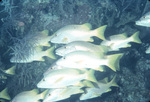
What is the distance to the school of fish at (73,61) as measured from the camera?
2893 mm

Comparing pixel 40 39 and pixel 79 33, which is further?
pixel 40 39

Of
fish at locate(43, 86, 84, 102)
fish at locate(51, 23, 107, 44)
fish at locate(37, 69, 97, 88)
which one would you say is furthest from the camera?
fish at locate(51, 23, 107, 44)

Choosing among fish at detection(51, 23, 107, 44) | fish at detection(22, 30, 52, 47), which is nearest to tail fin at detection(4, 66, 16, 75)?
fish at detection(22, 30, 52, 47)

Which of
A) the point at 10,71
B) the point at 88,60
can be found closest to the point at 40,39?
the point at 10,71

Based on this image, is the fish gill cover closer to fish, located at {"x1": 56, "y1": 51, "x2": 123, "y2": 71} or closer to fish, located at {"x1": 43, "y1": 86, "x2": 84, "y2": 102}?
fish, located at {"x1": 43, "y1": 86, "x2": 84, "y2": 102}

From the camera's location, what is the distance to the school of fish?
289 centimetres

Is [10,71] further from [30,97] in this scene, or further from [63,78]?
[63,78]

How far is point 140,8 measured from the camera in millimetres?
5980

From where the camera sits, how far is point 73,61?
2863 millimetres

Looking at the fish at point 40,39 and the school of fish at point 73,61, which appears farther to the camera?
the fish at point 40,39

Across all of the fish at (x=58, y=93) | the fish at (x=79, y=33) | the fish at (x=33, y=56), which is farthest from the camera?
the fish at (x=33, y=56)

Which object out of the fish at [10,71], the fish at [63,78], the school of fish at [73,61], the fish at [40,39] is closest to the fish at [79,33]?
the school of fish at [73,61]

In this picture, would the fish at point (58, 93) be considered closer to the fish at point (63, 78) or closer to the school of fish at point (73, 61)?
the school of fish at point (73, 61)

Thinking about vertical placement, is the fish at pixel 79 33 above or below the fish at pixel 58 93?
above
